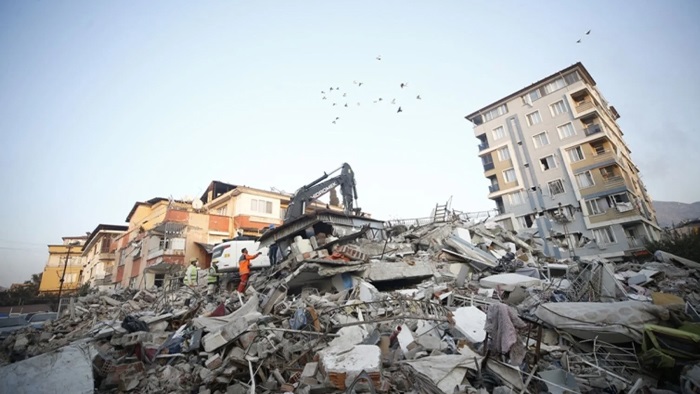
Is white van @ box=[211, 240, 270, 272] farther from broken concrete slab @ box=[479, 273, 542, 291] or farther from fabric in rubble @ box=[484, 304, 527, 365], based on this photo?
fabric in rubble @ box=[484, 304, 527, 365]

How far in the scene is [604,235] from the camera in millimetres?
24172

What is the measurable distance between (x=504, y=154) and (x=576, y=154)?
606 cm

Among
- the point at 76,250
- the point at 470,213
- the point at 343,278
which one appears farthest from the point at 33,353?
the point at 76,250

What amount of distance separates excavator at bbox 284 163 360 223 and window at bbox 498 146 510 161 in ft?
76.2

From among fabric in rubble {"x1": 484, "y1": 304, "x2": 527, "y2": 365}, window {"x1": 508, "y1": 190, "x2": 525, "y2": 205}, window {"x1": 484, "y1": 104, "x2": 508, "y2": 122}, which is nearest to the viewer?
fabric in rubble {"x1": 484, "y1": 304, "x2": 527, "y2": 365}

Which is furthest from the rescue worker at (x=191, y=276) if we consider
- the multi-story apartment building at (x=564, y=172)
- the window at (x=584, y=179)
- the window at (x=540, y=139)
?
the window at (x=540, y=139)

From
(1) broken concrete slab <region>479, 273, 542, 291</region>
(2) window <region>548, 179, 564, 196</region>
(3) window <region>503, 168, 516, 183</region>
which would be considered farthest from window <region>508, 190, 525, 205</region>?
(1) broken concrete slab <region>479, 273, 542, 291</region>

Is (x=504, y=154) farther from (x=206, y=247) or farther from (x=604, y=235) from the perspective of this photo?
(x=206, y=247)

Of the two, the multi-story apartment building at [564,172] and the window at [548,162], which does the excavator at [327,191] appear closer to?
the multi-story apartment building at [564,172]

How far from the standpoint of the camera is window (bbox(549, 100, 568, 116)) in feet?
91.9

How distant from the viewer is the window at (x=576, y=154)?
1047 inches

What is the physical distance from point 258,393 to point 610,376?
15.7ft

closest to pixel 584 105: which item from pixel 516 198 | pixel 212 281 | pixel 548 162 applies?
pixel 548 162

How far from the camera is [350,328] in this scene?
18.6 feet
